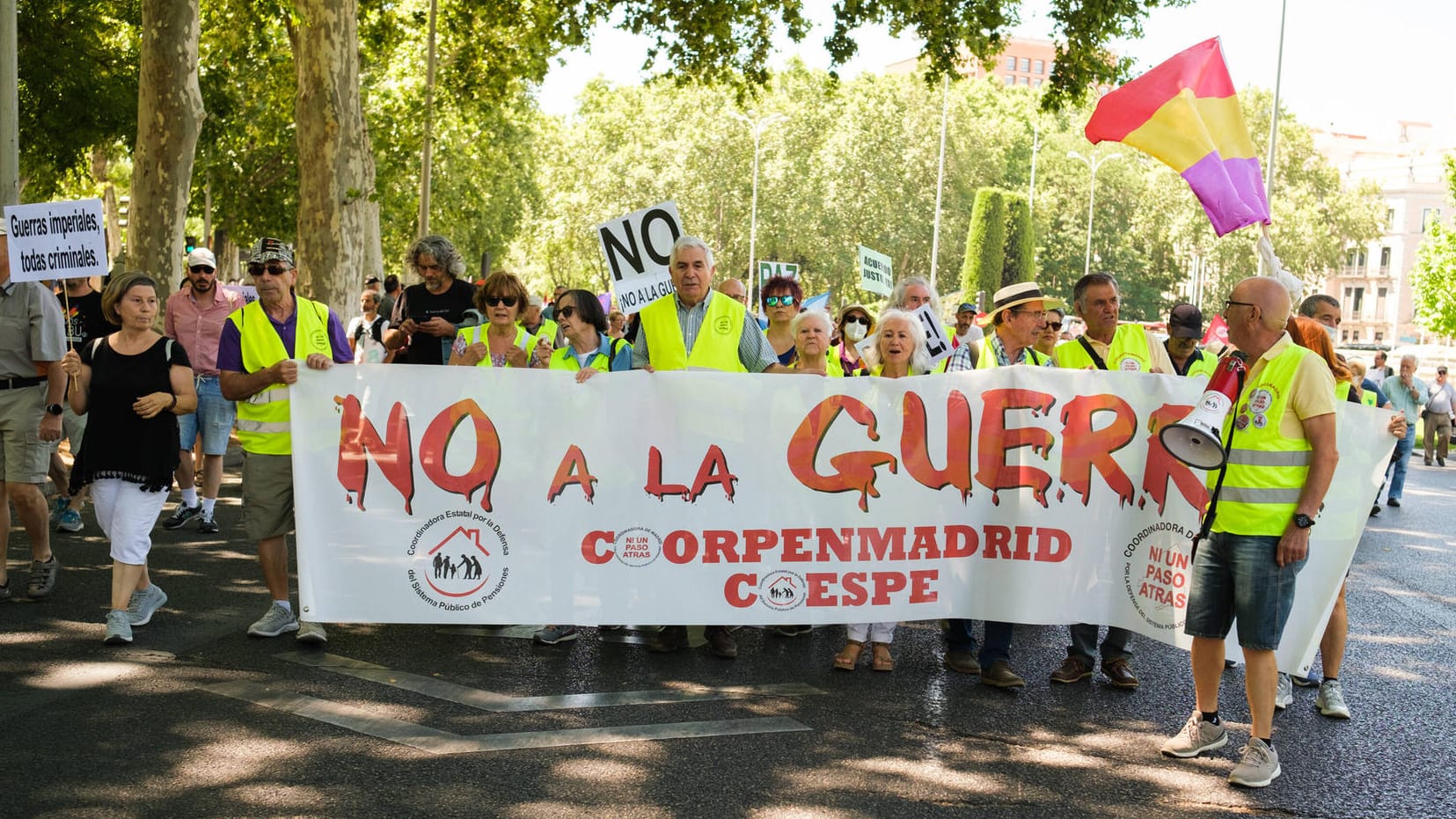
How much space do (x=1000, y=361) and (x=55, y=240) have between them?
5.23 m

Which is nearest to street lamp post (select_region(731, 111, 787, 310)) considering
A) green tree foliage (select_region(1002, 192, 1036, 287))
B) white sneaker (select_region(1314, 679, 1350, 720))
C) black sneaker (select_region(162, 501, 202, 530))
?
green tree foliage (select_region(1002, 192, 1036, 287))

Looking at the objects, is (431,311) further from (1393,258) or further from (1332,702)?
(1393,258)

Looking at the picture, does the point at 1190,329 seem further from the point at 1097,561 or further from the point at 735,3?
the point at 735,3

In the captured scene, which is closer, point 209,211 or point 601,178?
point 209,211

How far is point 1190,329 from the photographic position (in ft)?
24.0

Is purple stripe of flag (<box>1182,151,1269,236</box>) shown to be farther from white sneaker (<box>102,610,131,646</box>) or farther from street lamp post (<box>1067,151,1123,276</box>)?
street lamp post (<box>1067,151,1123,276</box>)

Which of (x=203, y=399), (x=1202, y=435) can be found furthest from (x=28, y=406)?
(x=1202, y=435)

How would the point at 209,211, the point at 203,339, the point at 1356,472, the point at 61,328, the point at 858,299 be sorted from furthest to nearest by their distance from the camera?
the point at 858,299 < the point at 209,211 < the point at 203,339 < the point at 61,328 < the point at 1356,472

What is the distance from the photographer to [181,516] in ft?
Result: 33.8

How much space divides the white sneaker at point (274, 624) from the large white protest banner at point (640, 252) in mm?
2309

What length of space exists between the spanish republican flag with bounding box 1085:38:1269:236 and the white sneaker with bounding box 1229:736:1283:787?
2495 millimetres

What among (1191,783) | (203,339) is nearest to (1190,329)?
(1191,783)

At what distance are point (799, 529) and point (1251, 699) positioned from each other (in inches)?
86.1

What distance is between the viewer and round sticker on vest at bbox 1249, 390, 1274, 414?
5.24 meters
